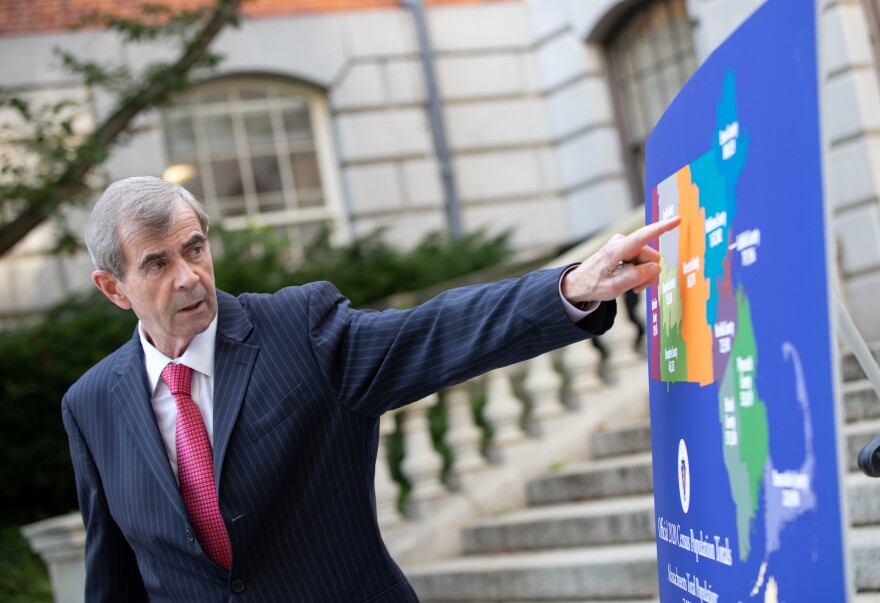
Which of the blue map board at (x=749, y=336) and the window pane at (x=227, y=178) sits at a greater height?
the window pane at (x=227, y=178)

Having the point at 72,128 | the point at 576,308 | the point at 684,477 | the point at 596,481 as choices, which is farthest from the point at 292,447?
the point at 72,128

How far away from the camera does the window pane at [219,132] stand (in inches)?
470

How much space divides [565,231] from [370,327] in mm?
9924

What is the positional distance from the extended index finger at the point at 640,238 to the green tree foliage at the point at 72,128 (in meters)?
6.25

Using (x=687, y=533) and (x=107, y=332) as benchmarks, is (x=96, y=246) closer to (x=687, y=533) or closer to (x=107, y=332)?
(x=687, y=533)

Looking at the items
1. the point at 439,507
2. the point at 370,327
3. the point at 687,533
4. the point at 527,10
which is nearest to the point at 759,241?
the point at 687,533

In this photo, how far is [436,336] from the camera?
2402 millimetres

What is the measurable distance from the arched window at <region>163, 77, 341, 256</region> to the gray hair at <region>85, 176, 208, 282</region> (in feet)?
30.2

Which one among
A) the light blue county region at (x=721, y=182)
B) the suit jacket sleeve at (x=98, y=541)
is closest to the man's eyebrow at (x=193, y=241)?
the suit jacket sleeve at (x=98, y=541)

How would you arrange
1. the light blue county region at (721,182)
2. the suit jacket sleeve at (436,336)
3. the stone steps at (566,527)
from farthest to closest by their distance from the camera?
the stone steps at (566,527)
the suit jacket sleeve at (436,336)
the light blue county region at (721,182)

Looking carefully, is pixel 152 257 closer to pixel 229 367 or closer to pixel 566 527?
pixel 229 367

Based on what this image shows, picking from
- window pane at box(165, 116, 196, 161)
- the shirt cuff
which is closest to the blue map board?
the shirt cuff

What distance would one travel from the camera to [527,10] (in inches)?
490

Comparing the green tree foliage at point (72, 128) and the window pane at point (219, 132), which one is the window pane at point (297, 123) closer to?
the window pane at point (219, 132)
